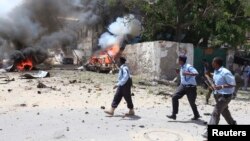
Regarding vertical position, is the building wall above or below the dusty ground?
above

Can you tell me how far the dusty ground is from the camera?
22.6ft

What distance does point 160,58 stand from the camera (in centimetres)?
1745

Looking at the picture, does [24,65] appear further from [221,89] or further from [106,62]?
[221,89]

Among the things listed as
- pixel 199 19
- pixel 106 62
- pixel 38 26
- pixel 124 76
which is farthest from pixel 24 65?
pixel 124 76

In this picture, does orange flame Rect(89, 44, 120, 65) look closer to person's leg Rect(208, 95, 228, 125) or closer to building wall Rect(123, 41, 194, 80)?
building wall Rect(123, 41, 194, 80)

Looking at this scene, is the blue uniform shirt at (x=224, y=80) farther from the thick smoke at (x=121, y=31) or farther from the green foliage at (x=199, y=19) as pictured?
the thick smoke at (x=121, y=31)

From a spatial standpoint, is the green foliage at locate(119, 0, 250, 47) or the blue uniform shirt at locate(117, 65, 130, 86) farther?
the green foliage at locate(119, 0, 250, 47)

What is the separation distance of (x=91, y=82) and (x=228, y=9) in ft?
34.4

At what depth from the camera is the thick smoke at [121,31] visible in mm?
22822

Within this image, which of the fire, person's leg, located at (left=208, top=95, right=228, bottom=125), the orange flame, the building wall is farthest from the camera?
the orange flame

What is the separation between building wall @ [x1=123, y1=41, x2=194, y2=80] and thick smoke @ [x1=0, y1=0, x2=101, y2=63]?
5393 millimetres

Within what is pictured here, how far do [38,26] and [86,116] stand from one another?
1319 centimetres

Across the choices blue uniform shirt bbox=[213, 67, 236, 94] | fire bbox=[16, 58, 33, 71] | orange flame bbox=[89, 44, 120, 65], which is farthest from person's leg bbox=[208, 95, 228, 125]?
orange flame bbox=[89, 44, 120, 65]

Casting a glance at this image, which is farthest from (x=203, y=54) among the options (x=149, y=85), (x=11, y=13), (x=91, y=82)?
(x=11, y=13)
